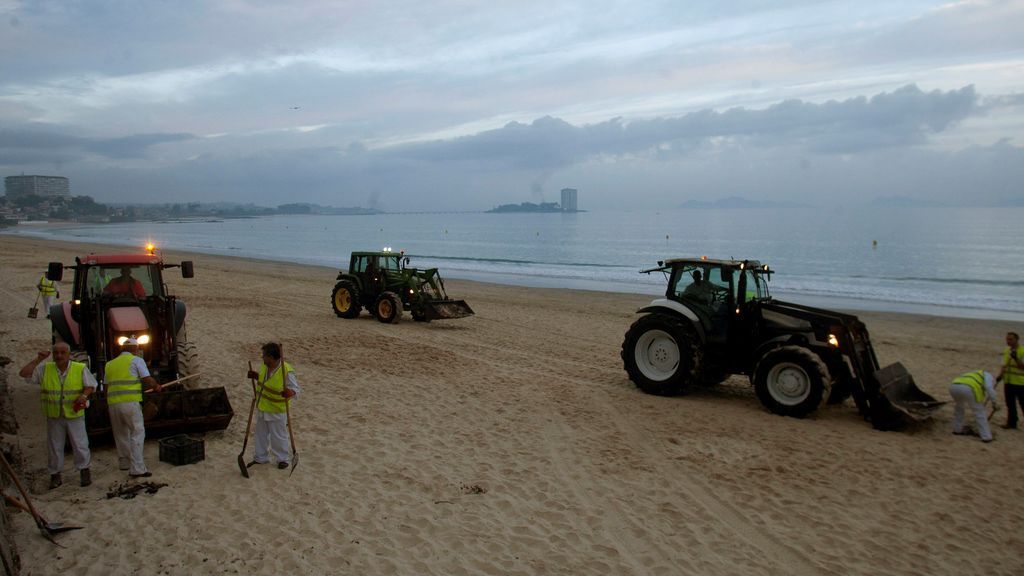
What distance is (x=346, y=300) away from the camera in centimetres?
1789

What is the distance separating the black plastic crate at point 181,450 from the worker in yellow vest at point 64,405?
724 millimetres

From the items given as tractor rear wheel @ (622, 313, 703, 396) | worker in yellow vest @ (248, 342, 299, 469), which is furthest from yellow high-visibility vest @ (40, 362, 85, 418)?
tractor rear wheel @ (622, 313, 703, 396)

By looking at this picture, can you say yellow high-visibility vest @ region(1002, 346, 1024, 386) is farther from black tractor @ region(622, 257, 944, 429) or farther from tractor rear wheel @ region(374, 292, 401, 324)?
tractor rear wheel @ region(374, 292, 401, 324)

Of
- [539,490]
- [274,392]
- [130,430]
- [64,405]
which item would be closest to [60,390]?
[64,405]

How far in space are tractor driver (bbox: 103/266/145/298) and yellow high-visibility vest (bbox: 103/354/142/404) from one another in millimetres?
2883

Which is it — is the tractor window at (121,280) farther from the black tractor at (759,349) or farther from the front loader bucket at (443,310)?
the front loader bucket at (443,310)

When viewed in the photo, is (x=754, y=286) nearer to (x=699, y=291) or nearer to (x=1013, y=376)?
(x=699, y=291)

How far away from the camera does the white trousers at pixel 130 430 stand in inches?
255

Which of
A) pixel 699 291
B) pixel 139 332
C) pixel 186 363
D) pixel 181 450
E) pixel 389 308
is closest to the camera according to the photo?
pixel 181 450

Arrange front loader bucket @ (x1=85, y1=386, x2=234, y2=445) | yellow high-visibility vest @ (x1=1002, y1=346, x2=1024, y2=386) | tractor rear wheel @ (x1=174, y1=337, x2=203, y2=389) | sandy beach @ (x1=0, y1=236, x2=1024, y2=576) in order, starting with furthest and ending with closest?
yellow high-visibility vest @ (x1=1002, y1=346, x2=1024, y2=386) → tractor rear wheel @ (x1=174, y1=337, x2=203, y2=389) → front loader bucket @ (x1=85, y1=386, x2=234, y2=445) → sandy beach @ (x1=0, y1=236, x2=1024, y2=576)

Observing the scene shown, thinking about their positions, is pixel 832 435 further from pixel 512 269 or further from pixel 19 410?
pixel 512 269

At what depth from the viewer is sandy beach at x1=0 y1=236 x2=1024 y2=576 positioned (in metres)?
5.38

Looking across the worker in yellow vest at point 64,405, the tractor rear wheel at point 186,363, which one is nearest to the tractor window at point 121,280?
the tractor rear wheel at point 186,363

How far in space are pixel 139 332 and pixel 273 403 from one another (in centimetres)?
271
